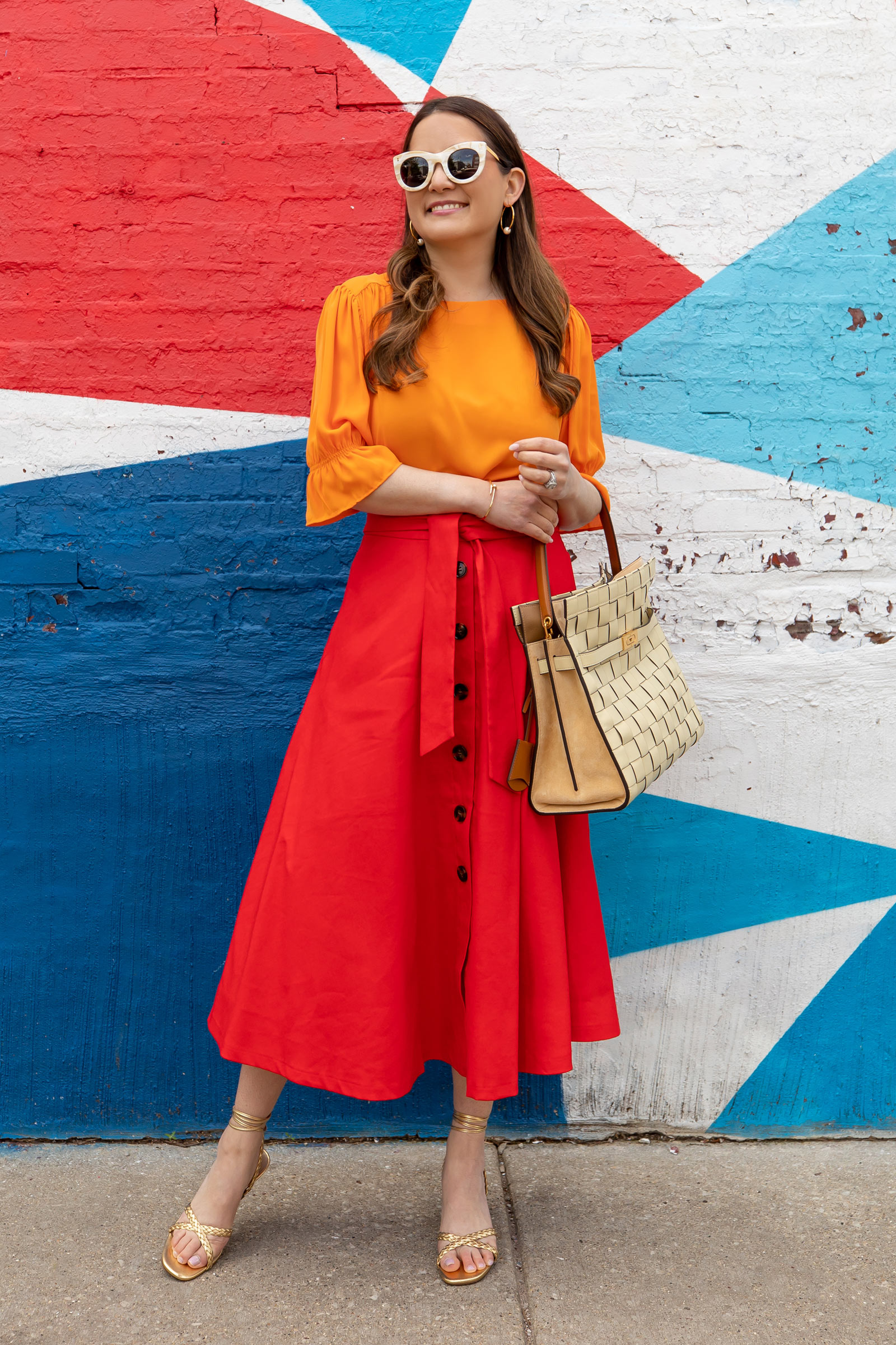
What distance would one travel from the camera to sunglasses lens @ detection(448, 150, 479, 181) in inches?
73.1

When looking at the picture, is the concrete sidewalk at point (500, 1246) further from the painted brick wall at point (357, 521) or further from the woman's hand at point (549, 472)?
the woman's hand at point (549, 472)

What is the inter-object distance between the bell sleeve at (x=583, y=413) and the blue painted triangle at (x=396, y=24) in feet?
2.57

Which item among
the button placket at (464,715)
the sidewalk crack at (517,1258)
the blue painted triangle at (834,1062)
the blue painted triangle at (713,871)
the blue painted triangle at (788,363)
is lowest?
the sidewalk crack at (517,1258)

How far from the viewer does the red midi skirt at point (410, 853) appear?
6.47 ft

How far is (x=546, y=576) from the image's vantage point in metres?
1.96

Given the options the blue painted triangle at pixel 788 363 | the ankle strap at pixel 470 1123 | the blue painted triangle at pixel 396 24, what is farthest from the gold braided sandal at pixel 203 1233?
the blue painted triangle at pixel 396 24

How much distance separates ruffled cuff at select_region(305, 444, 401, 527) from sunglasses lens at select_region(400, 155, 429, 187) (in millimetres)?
452

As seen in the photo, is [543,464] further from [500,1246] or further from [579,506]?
[500,1246]

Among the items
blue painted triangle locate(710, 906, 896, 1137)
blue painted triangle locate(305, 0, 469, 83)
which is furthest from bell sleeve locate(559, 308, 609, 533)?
blue painted triangle locate(710, 906, 896, 1137)

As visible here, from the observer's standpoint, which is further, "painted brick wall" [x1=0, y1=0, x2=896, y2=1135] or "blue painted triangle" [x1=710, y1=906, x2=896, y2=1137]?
"blue painted triangle" [x1=710, y1=906, x2=896, y2=1137]

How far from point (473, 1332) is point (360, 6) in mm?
2698

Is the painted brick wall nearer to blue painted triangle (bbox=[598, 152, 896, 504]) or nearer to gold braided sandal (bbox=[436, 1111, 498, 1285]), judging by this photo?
blue painted triangle (bbox=[598, 152, 896, 504])

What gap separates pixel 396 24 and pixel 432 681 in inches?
59.3

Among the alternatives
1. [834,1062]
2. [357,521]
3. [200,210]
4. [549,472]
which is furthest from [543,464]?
[834,1062]
